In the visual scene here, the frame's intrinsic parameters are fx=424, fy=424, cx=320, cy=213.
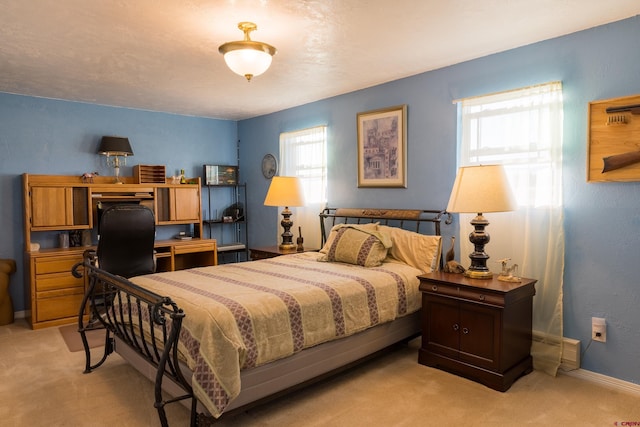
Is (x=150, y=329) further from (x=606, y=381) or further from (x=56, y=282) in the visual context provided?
(x=606, y=381)

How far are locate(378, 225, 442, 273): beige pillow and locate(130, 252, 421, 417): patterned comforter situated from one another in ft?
0.34

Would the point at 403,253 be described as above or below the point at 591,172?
below

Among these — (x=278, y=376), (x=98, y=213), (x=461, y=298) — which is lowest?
(x=278, y=376)

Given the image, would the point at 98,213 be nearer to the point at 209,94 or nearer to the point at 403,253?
the point at 209,94

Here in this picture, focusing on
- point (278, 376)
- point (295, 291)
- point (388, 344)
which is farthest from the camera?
point (388, 344)

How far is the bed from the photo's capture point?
2.14 metres

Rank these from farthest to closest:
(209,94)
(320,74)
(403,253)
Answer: (209,94), (320,74), (403,253)

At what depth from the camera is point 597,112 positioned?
2861 millimetres

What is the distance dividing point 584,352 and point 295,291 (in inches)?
82.8

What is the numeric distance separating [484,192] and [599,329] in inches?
47.8

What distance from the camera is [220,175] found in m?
6.00

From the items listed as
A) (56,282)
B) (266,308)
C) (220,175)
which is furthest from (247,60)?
(220,175)

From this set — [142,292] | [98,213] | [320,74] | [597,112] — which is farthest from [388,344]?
[98,213]

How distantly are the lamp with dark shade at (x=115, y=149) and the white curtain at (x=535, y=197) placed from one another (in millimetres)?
3959
